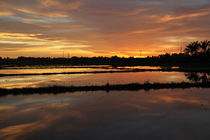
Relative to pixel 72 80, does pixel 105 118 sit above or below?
below

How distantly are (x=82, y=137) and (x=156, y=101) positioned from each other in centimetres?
838

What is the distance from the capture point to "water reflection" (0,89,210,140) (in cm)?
886

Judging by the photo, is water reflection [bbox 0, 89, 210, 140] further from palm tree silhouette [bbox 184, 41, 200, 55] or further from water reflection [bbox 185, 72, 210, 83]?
palm tree silhouette [bbox 184, 41, 200, 55]

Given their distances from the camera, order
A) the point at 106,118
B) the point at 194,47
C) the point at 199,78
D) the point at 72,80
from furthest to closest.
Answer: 1. the point at 194,47
2. the point at 199,78
3. the point at 72,80
4. the point at 106,118

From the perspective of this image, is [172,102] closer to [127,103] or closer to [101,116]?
[127,103]

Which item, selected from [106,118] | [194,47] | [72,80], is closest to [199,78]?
[72,80]

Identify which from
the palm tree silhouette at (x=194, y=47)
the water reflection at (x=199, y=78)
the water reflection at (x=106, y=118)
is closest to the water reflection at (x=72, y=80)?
the water reflection at (x=199, y=78)

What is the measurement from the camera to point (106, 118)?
1108cm

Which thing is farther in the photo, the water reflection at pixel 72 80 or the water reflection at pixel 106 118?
the water reflection at pixel 72 80

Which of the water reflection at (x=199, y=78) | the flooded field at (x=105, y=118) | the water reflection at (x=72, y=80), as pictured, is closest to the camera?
the flooded field at (x=105, y=118)

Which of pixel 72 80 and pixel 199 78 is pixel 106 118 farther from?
pixel 199 78

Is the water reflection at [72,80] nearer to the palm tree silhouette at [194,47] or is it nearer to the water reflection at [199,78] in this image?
the water reflection at [199,78]

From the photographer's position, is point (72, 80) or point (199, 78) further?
point (199, 78)

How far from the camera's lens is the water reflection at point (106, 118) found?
886 cm
